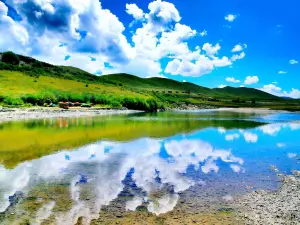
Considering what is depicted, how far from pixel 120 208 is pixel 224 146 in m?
20.9

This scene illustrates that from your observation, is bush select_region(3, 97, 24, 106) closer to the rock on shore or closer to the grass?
the grass

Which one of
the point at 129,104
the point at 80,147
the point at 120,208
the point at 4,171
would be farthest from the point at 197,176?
the point at 129,104

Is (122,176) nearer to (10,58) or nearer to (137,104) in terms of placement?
(137,104)

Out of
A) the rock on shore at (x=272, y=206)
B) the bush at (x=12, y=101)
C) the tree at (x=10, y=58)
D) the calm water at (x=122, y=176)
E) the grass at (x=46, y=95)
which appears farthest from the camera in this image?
the tree at (x=10, y=58)

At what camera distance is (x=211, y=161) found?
23125 millimetres

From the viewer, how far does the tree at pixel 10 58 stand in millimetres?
170500

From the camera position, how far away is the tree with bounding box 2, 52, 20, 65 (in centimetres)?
17050

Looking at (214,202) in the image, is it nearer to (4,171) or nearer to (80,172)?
(80,172)

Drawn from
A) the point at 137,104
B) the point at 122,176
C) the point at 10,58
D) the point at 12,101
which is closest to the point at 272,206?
the point at 122,176

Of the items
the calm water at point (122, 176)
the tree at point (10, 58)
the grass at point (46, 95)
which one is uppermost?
the tree at point (10, 58)

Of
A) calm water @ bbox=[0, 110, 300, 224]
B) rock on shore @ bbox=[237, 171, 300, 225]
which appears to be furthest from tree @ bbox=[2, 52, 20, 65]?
rock on shore @ bbox=[237, 171, 300, 225]

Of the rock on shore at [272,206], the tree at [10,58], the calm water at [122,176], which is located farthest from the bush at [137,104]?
the rock on shore at [272,206]

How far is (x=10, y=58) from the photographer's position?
566ft

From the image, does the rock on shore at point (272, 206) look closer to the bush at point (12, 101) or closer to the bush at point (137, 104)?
the bush at point (12, 101)
